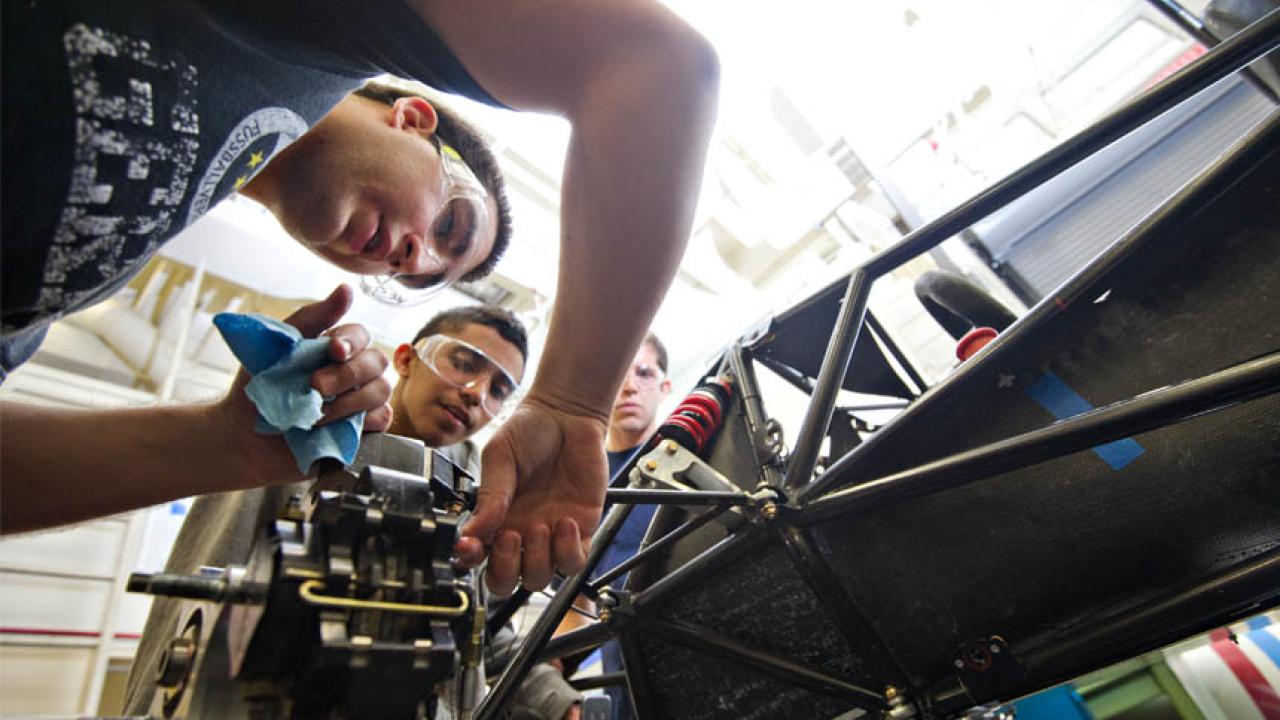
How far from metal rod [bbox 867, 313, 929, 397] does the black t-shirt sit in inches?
52.6

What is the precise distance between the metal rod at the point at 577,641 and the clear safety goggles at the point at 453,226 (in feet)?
3.04

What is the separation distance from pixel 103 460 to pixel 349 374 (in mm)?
384

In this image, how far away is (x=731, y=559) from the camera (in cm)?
125

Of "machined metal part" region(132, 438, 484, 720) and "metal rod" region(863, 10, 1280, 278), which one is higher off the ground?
"metal rod" region(863, 10, 1280, 278)

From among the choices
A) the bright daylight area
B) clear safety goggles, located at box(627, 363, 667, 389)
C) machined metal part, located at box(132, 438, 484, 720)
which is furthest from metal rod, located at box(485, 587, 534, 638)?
the bright daylight area

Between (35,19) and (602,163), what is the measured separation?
52 cm

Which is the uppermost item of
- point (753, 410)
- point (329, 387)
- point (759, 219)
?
point (759, 219)

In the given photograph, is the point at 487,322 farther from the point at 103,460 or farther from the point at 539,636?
the point at 103,460

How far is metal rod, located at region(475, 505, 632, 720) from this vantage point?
4.11ft

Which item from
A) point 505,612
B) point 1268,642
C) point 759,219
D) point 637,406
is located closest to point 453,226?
point 505,612

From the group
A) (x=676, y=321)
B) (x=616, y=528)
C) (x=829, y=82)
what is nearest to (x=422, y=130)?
(x=616, y=528)

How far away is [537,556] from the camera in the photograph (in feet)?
2.68

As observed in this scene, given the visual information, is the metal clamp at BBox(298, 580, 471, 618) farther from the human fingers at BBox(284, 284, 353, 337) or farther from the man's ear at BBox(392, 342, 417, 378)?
the man's ear at BBox(392, 342, 417, 378)

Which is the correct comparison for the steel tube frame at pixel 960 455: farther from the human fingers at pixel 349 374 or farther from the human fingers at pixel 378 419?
the human fingers at pixel 349 374
